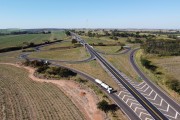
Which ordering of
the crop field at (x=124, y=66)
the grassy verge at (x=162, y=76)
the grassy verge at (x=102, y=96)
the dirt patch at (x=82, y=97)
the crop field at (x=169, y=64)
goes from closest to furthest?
the grassy verge at (x=102, y=96), the dirt patch at (x=82, y=97), the grassy verge at (x=162, y=76), the crop field at (x=124, y=66), the crop field at (x=169, y=64)

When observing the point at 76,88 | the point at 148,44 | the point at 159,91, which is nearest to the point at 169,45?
the point at 148,44

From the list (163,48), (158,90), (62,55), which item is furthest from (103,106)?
(163,48)

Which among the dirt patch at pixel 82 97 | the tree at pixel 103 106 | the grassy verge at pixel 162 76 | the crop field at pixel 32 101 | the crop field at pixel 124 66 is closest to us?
the crop field at pixel 32 101

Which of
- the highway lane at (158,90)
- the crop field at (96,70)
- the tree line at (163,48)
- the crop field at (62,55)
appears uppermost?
the tree line at (163,48)

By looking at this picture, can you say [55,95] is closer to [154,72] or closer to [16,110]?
[16,110]

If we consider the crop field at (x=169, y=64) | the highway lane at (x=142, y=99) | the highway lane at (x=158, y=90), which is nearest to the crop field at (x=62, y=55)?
the highway lane at (x=158, y=90)

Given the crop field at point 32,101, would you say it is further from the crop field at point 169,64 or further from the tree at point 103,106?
the crop field at point 169,64

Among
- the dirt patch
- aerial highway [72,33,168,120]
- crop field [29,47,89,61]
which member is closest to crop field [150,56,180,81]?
aerial highway [72,33,168,120]
